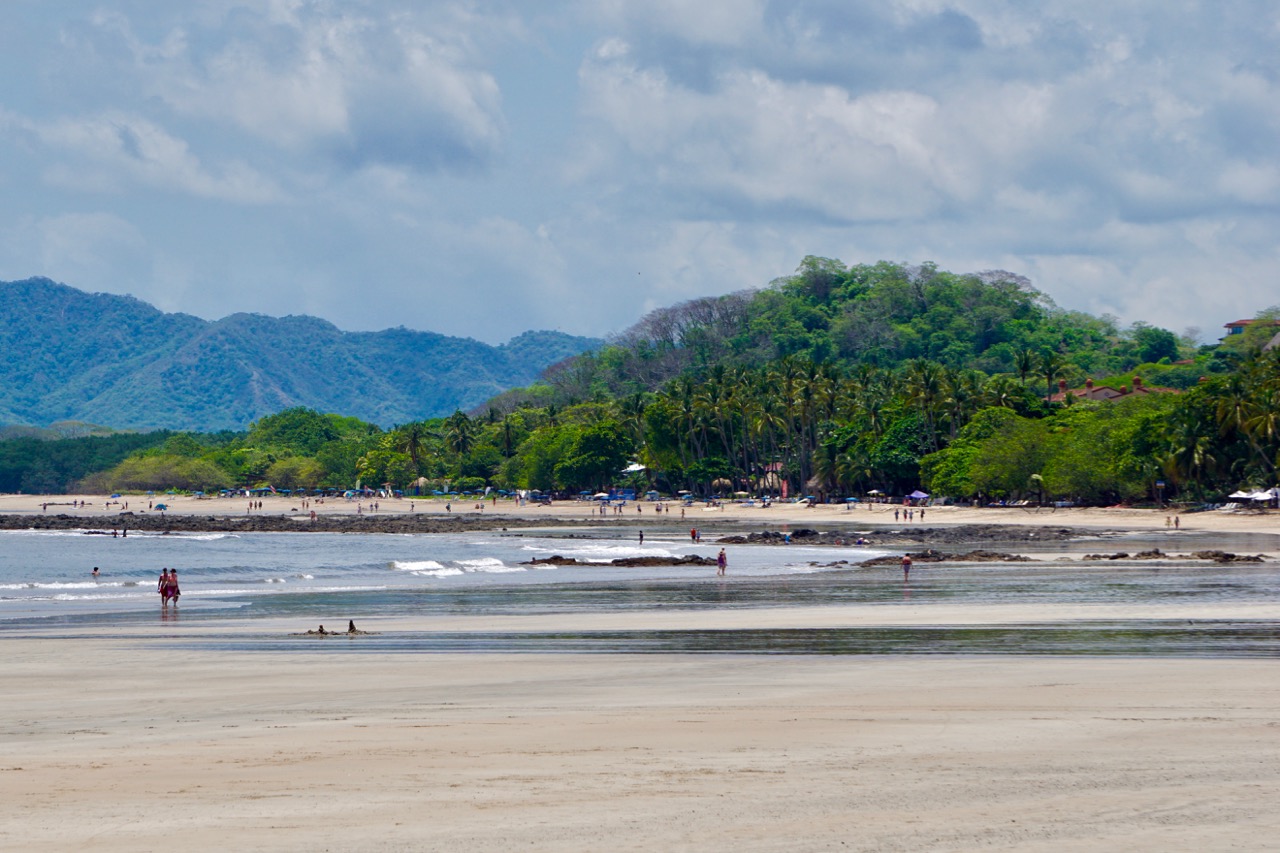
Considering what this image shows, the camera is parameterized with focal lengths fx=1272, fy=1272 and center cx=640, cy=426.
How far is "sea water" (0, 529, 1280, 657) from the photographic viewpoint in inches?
896

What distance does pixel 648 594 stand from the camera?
3516 centimetres

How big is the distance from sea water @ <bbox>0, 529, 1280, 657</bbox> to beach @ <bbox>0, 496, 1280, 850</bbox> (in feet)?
1.64

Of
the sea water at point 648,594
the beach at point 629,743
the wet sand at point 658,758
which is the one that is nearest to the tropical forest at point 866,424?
the sea water at point 648,594

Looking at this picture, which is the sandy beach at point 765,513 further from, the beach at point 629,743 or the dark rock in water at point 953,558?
the beach at point 629,743

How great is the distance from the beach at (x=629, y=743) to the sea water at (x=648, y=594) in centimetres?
50

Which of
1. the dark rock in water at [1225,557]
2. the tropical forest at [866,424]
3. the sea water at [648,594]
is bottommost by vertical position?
the sea water at [648,594]

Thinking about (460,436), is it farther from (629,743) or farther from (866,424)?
(629,743)

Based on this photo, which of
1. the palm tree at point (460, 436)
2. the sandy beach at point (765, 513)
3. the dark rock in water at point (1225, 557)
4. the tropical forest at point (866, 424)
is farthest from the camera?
the palm tree at point (460, 436)

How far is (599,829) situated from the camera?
9.08 metres

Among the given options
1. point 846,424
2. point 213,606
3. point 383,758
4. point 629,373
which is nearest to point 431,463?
point 629,373

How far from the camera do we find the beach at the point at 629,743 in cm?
912

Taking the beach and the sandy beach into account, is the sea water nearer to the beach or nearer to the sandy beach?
the beach

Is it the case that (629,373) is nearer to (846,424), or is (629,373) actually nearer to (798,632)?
(846,424)

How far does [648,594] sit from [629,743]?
74.6 feet
